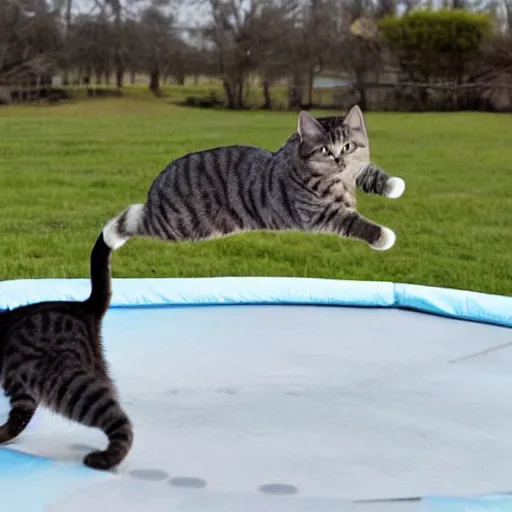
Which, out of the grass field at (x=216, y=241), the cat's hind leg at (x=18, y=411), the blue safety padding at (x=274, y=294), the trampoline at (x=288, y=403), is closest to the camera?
the trampoline at (x=288, y=403)

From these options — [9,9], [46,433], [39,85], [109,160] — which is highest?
[9,9]

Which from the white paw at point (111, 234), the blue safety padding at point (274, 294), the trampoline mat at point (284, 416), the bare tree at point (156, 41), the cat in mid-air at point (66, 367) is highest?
the bare tree at point (156, 41)

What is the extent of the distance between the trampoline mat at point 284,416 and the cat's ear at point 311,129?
0.61 meters

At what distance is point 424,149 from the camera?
4.25 m

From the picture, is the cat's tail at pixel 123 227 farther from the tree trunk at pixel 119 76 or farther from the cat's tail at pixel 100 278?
the tree trunk at pixel 119 76

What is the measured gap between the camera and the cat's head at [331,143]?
200cm

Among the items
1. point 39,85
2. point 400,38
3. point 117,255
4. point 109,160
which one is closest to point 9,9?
point 39,85

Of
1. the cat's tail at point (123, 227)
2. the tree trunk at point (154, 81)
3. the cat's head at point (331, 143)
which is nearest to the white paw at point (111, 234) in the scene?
the cat's tail at point (123, 227)

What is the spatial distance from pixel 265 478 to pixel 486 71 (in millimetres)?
2781

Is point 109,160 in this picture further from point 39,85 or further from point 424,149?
point 424,149

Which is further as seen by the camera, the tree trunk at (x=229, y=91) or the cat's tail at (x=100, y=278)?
the tree trunk at (x=229, y=91)

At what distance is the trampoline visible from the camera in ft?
6.02

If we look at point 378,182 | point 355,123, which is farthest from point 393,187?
point 355,123

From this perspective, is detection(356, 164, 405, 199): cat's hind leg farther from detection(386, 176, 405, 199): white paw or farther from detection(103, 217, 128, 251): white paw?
detection(103, 217, 128, 251): white paw
